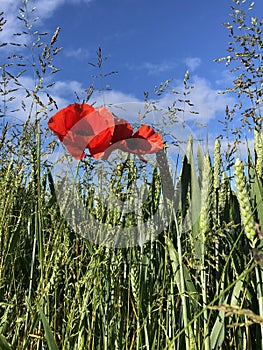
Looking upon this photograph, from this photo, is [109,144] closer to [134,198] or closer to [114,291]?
[134,198]

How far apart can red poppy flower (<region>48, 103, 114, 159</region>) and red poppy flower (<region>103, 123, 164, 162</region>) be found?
0.03 m

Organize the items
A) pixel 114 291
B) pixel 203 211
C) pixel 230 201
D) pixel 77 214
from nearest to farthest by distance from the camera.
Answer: pixel 203 211
pixel 114 291
pixel 77 214
pixel 230 201

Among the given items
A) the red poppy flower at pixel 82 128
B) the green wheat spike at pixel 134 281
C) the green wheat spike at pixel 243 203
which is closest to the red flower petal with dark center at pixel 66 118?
the red poppy flower at pixel 82 128

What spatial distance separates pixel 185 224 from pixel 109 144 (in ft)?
0.87

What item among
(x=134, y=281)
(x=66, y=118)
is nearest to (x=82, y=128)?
(x=66, y=118)

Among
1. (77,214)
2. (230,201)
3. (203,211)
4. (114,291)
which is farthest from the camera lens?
(230,201)

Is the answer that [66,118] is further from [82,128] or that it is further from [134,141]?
[134,141]

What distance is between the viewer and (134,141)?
40.4 inches

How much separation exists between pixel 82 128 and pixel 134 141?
12cm

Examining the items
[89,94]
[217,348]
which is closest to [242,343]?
[217,348]

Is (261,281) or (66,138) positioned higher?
(66,138)

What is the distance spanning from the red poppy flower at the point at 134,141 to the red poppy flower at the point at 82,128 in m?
0.03

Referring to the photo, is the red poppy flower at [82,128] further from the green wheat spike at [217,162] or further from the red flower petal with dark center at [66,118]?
the green wheat spike at [217,162]

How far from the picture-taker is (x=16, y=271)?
1.33m
